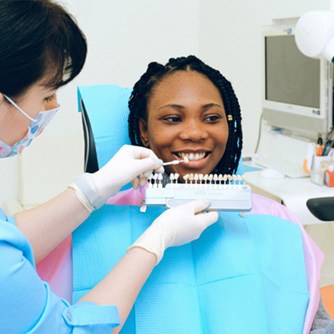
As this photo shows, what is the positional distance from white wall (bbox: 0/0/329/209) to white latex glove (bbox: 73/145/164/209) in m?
1.67

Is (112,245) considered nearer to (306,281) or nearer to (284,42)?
(306,281)

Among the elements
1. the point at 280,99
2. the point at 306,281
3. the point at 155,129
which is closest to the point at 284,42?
the point at 280,99

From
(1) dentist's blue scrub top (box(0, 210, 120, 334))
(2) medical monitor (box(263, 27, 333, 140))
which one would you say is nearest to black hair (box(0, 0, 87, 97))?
(1) dentist's blue scrub top (box(0, 210, 120, 334))

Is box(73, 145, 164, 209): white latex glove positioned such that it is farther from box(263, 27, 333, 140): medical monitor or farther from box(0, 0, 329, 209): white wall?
box(0, 0, 329, 209): white wall

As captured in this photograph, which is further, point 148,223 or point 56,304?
point 148,223

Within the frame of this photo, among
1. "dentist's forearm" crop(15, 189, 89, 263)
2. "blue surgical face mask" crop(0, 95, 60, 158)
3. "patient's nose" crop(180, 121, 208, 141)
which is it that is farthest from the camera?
"patient's nose" crop(180, 121, 208, 141)

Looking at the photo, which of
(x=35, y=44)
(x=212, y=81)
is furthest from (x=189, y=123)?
(x=35, y=44)

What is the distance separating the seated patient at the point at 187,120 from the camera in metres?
1.50

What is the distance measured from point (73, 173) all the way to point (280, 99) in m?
1.10

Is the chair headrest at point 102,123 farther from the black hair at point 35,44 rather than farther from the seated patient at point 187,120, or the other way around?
the black hair at point 35,44

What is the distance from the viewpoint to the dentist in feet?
3.25

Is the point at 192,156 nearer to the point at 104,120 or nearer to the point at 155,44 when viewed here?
the point at 104,120

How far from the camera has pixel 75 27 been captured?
3.97 ft

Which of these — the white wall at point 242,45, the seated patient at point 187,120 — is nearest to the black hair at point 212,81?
the seated patient at point 187,120
